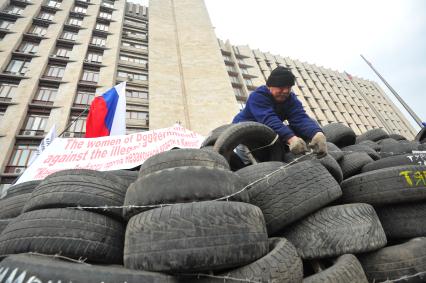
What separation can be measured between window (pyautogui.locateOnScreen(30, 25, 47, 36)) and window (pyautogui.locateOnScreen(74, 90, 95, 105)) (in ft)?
29.0

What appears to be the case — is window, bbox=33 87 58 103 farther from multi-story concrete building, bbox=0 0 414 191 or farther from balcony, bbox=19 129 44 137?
balcony, bbox=19 129 44 137

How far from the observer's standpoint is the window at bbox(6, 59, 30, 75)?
17.7 meters

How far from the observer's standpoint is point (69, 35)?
867 inches

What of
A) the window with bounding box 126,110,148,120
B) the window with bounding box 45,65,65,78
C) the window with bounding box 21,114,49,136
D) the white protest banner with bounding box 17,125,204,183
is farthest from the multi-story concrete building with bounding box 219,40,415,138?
the white protest banner with bounding box 17,125,204,183

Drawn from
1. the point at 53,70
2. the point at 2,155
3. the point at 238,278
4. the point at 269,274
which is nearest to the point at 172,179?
the point at 238,278

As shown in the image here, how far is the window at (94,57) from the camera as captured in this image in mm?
20469

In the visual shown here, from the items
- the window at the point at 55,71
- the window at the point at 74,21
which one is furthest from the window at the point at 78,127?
the window at the point at 74,21

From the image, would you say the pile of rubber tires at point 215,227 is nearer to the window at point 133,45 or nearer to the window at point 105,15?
the window at point 133,45

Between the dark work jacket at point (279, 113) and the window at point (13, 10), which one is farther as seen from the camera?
the window at point (13, 10)

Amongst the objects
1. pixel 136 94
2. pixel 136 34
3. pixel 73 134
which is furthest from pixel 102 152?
pixel 136 34

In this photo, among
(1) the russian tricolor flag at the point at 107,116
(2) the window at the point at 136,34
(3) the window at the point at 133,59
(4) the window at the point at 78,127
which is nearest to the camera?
(1) the russian tricolor flag at the point at 107,116

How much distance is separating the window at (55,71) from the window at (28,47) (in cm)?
248

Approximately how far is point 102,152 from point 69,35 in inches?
892

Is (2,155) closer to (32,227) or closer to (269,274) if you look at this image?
(32,227)
